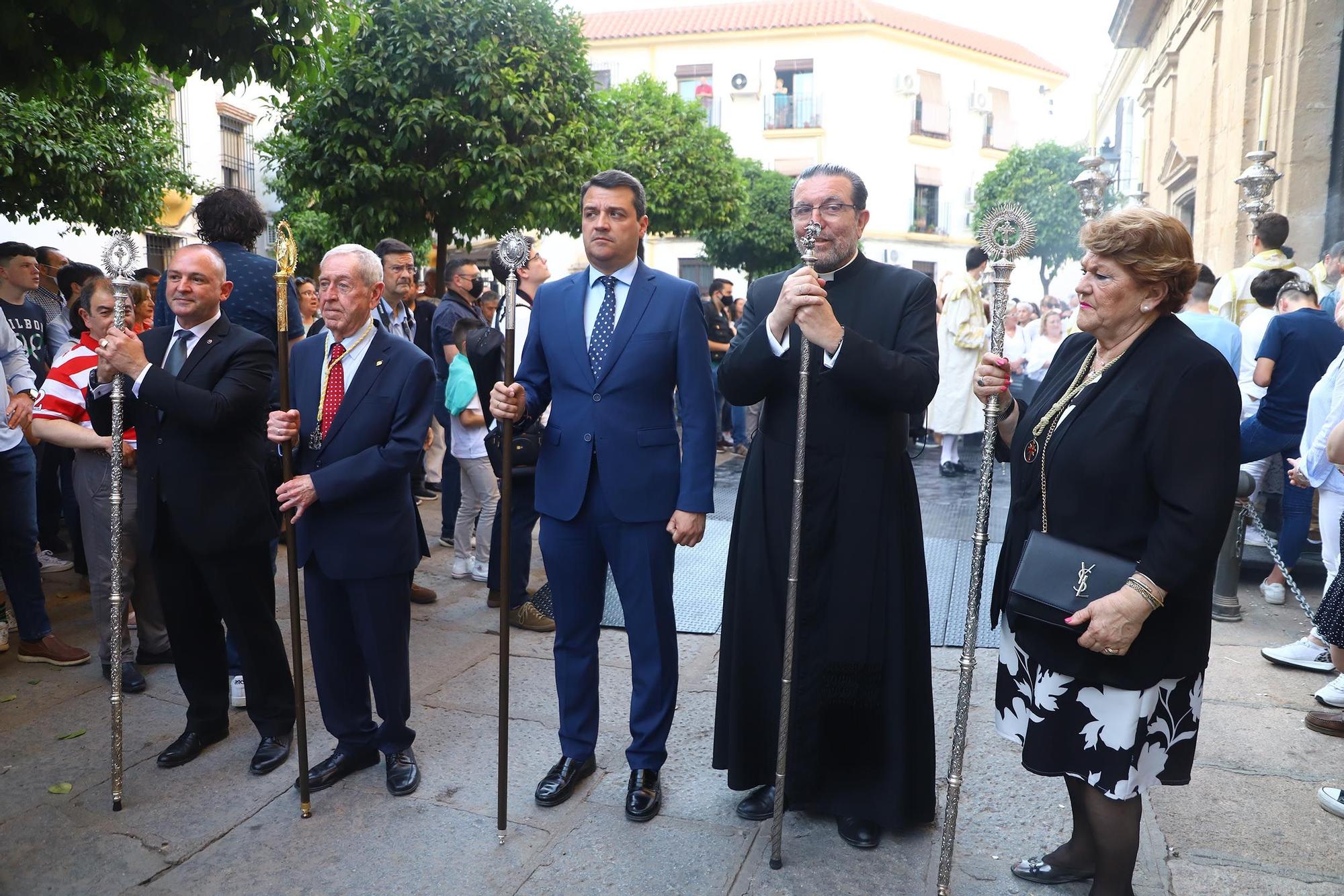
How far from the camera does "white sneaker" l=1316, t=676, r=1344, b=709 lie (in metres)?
4.39

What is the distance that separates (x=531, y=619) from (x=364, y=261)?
2.42 metres

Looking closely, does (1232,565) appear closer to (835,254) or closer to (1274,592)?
(1274,592)

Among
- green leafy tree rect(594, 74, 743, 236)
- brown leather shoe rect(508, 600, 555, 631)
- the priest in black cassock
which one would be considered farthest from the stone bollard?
green leafy tree rect(594, 74, 743, 236)

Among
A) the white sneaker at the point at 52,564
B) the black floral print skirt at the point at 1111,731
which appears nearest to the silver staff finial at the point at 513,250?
the black floral print skirt at the point at 1111,731

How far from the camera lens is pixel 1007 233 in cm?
284

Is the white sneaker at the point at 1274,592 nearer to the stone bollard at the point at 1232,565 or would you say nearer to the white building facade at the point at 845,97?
the stone bollard at the point at 1232,565

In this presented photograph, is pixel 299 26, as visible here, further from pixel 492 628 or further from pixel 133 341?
pixel 492 628

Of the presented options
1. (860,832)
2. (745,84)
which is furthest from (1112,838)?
(745,84)

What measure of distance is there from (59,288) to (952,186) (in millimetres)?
34587

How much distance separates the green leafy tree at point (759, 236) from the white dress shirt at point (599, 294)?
83.6 ft

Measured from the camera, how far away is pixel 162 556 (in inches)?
155

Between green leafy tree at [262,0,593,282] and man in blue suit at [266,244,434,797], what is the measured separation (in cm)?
604

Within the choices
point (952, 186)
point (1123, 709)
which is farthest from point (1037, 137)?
point (1123, 709)

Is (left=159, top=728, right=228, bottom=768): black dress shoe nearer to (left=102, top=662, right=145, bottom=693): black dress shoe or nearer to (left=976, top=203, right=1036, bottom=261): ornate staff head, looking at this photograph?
(left=102, top=662, right=145, bottom=693): black dress shoe
